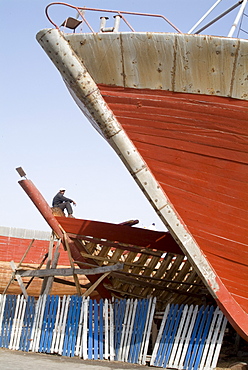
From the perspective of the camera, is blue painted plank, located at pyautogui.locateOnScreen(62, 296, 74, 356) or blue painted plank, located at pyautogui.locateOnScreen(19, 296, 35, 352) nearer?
blue painted plank, located at pyautogui.locateOnScreen(62, 296, 74, 356)

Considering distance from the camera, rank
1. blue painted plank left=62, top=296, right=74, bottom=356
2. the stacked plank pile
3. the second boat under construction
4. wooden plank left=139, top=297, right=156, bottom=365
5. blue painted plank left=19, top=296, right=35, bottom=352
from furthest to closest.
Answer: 1. blue painted plank left=19, top=296, right=35, bottom=352
2. blue painted plank left=62, top=296, right=74, bottom=356
3. wooden plank left=139, top=297, right=156, bottom=365
4. the stacked plank pile
5. the second boat under construction

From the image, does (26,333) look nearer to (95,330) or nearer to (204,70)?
(95,330)

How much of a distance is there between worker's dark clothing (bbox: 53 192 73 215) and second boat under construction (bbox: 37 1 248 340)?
4881 mm

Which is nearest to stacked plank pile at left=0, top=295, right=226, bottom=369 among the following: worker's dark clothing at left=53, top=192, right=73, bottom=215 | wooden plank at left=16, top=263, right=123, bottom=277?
wooden plank at left=16, top=263, right=123, bottom=277

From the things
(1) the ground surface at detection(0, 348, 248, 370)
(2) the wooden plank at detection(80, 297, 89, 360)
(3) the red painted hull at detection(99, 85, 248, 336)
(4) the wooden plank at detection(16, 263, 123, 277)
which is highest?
(3) the red painted hull at detection(99, 85, 248, 336)

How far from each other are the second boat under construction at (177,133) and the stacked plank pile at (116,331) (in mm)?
1268

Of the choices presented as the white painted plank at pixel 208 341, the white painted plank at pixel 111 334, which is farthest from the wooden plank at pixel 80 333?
the white painted plank at pixel 208 341

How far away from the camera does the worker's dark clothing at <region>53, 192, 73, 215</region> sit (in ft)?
42.5

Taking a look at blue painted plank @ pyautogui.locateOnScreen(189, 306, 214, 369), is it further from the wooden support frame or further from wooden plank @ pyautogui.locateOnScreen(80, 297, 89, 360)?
wooden plank @ pyautogui.locateOnScreen(80, 297, 89, 360)

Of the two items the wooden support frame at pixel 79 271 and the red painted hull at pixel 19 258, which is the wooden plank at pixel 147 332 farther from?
the red painted hull at pixel 19 258

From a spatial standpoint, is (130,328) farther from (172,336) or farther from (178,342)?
(178,342)

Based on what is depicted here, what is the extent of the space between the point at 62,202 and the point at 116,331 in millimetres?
4048

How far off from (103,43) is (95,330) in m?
5.49

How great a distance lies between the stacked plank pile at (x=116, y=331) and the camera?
9.20 metres
